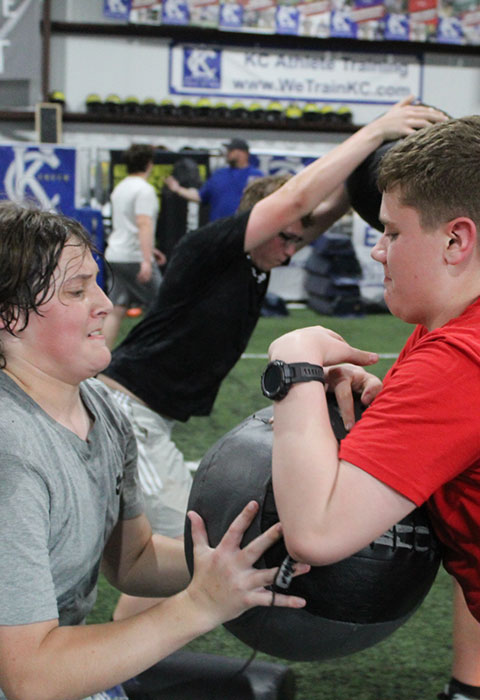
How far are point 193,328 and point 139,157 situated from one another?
402cm

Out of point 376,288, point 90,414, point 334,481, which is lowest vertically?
point 376,288

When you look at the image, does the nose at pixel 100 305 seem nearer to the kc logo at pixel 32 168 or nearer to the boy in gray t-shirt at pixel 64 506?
the boy in gray t-shirt at pixel 64 506

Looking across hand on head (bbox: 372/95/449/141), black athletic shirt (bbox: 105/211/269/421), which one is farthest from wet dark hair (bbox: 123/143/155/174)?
hand on head (bbox: 372/95/449/141)

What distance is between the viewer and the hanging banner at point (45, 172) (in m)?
6.50

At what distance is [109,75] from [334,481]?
39.2 feet

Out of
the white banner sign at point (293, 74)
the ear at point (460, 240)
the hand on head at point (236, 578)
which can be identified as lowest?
the hand on head at point (236, 578)

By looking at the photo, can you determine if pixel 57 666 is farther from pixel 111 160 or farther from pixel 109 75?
pixel 109 75

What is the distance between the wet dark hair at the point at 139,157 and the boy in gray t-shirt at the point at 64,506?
4.96 metres

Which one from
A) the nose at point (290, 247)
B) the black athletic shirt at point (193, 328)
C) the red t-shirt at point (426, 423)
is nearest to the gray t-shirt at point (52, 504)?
the red t-shirt at point (426, 423)

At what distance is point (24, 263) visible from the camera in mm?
1546

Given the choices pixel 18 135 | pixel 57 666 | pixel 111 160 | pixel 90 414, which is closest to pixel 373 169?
pixel 90 414

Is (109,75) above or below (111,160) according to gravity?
above

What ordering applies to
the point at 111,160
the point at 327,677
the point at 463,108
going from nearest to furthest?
the point at 327,677 < the point at 111,160 < the point at 463,108

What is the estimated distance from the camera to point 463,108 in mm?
13094
